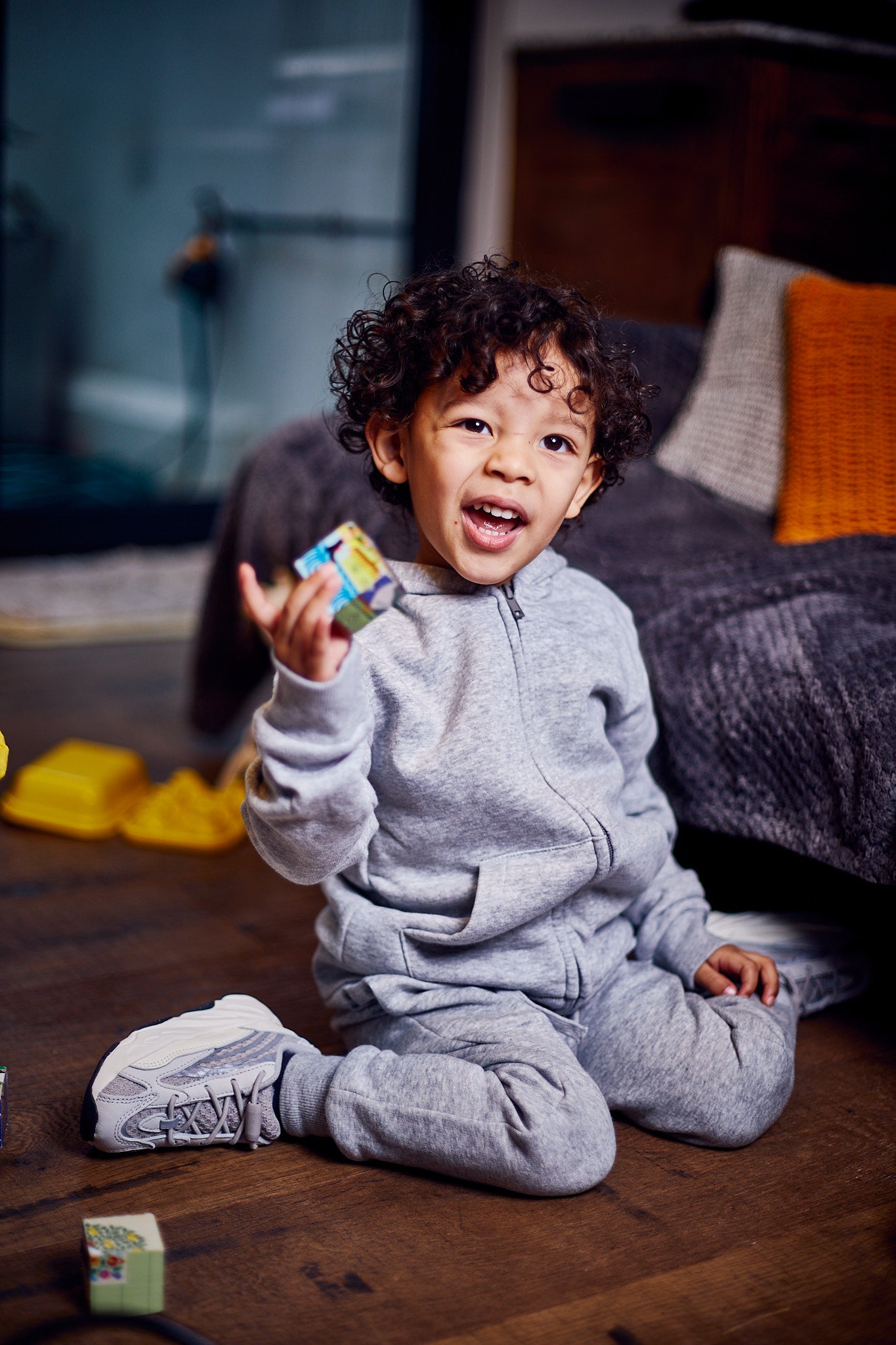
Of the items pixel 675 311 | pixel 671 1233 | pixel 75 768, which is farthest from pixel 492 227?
pixel 671 1233

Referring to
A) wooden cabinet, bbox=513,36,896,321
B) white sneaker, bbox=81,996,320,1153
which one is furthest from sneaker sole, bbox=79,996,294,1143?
wooden cabinet, bbox=513,36,896,321

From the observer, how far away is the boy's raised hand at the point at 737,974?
41.3 inches

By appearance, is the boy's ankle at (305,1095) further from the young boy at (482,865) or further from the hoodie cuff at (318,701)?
the hoodie cuff at (318,701)

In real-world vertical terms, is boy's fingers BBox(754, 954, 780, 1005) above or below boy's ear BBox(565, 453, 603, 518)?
below

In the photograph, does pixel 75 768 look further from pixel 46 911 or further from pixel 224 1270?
pixel 224 1270

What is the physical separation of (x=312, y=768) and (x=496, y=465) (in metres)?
0.26

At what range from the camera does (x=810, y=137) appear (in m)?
2.54

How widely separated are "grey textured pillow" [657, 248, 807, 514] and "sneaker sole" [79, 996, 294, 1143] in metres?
0.95

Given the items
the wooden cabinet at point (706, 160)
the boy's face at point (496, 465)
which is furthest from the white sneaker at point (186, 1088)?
the wooden cabinet at point (706, 160)

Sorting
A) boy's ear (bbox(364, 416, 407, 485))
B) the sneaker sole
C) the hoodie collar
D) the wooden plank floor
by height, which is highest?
boy's ear (bbox(364, 416, 407, 485))

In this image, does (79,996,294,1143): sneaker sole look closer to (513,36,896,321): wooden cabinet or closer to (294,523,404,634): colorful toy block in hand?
(294,523,404,634): colorful toy block in hand

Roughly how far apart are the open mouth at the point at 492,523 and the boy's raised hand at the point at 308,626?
18 cm

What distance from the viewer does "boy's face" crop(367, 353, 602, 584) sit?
3.06ft

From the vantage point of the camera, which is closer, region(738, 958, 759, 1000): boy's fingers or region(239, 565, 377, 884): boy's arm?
region(239, 565, 377, 884): boy's arm
